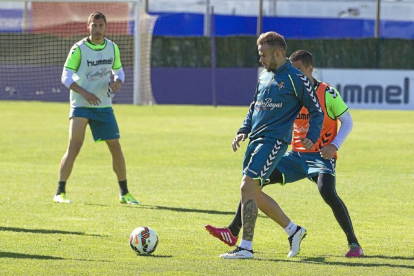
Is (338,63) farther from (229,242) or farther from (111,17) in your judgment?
(229,242)

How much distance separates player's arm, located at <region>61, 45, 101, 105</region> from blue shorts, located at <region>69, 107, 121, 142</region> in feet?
0.60

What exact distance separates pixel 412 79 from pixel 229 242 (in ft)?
81.0

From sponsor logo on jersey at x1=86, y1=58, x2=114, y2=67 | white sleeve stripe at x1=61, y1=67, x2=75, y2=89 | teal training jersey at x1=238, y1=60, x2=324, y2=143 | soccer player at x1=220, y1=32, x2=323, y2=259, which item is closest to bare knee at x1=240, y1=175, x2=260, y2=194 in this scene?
soccer player at x1=220, y1=32, x2=323, y2=259

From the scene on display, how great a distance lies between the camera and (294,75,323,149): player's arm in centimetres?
693

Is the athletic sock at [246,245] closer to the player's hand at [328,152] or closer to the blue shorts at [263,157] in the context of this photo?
the blue shorts at [263,157]

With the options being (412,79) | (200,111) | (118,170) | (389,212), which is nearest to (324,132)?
(389,212)

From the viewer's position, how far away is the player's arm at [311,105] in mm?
6926

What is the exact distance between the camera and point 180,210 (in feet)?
32.7

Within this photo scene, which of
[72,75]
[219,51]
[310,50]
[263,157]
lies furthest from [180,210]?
[219,51]

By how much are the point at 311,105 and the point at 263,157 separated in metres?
0.56

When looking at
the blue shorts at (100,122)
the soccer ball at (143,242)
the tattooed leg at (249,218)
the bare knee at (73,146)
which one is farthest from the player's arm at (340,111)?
the bare knee at (73,146)

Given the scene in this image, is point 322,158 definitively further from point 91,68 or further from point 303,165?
point 91,68

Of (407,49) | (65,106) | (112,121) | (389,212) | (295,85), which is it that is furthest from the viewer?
(407,49)

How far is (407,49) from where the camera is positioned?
34.5m
